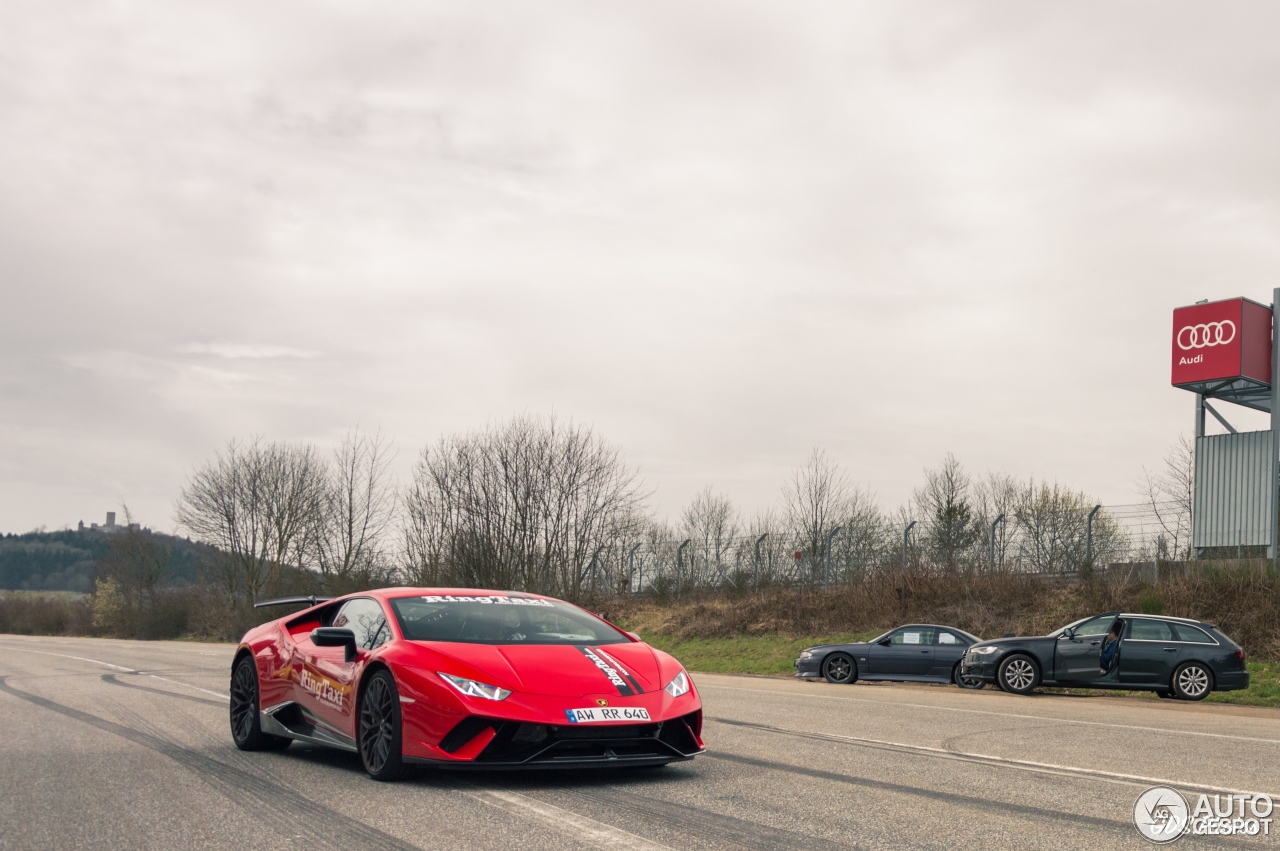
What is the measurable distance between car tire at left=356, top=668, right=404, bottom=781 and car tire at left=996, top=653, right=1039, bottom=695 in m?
15.1

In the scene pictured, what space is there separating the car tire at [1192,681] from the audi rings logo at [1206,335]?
14.6 m

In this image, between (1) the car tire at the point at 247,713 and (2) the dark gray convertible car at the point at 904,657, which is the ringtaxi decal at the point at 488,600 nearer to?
(1) the car tire at the point at 247,713

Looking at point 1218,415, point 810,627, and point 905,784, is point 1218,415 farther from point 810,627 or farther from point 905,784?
point 905,784

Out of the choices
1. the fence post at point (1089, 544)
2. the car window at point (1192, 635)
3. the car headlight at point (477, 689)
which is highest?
the fence post at point (1089, 544)

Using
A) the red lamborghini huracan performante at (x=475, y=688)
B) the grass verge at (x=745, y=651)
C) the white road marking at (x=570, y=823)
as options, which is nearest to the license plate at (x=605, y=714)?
the red lamborghini huracan performante at (x=475, y=688)

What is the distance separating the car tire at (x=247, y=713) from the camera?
8484 millimetres

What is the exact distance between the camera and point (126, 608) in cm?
6562

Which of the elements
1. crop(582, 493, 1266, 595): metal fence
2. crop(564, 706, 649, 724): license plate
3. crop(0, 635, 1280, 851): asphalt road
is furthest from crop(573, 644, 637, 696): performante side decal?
Answer: crop(582, 493, 1266, 595): metal fence

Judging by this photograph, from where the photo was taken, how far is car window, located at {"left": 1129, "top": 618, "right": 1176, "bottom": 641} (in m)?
18.7

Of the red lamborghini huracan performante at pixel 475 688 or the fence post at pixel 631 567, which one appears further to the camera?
the fence post at pixel 631 567

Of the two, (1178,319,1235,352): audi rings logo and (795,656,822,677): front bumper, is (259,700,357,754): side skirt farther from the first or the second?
(1178,319,1235,352): audi rings logo

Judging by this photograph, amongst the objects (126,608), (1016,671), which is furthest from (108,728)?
(126,608)

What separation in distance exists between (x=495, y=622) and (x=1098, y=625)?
48.4 ft

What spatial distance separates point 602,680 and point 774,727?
13.9 feet
